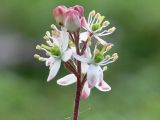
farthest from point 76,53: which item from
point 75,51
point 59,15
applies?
point 59,15

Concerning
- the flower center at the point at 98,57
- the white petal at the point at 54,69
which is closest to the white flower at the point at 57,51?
the white petal at the point at 54,69

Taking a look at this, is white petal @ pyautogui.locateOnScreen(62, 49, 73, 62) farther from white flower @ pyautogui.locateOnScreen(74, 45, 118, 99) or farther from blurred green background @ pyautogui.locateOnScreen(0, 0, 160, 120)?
blurred green background @ pyautogui.locateOnScreen(0, 0, 160, 120)

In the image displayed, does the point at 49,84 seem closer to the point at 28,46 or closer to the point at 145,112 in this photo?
the point at 28,46

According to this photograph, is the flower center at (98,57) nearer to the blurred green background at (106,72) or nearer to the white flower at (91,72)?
the white flower at (91,72)

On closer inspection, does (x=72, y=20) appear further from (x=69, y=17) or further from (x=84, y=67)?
(x=84, y=67)

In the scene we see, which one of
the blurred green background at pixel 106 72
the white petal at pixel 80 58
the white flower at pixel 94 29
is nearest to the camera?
the white petal at pixel 80 58

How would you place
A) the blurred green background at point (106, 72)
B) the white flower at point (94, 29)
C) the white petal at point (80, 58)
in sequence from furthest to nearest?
1. the blurred green background at point (106, 72)
2. the white flower at point (94, 29)
3. the white petal at point (80, 58)
